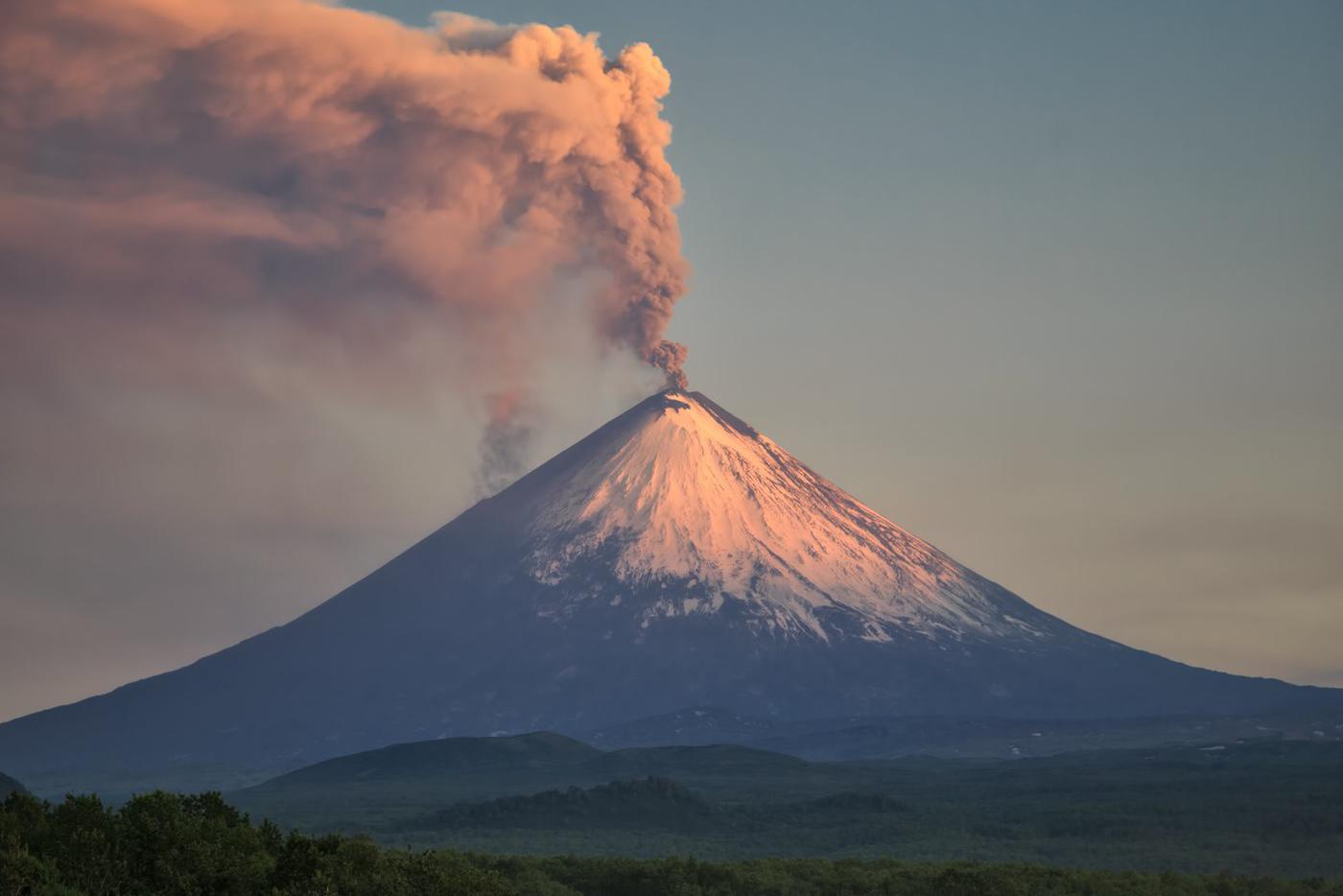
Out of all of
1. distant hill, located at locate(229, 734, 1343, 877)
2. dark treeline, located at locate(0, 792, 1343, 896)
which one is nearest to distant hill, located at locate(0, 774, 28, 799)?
distant hill, located at locate(229, 734, 1343, 877)

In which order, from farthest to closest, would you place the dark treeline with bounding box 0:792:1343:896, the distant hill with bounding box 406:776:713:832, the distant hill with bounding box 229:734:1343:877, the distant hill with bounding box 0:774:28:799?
the distant hill with bounding box 0:774:28:799 → the distant hill with bounding box 406:776:713:832 → the distant hill with bounding box 229:734:1343:877 → the dark treeline with bounding box 0:792:1343:896

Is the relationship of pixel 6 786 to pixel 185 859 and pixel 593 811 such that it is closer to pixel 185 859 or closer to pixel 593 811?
pixel 593 811

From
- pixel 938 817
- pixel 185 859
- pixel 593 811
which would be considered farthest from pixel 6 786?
pixel 185 859

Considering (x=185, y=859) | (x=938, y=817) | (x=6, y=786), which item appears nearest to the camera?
(x=185, y=859)

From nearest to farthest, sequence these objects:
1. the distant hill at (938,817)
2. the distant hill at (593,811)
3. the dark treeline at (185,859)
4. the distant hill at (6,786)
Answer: the dark treeline at (185,859) < the distant hill at (938,817) < the distant hill at (593,811) < the distant hill at (6,786)

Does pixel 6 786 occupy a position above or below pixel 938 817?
above

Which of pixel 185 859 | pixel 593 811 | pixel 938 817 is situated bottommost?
pixel 185 859

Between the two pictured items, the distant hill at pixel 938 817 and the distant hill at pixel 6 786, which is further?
the distant hill at pixel 6 786

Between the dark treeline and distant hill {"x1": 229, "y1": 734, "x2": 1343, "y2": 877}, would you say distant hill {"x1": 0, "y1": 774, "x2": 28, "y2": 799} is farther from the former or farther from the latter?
the dark treeline

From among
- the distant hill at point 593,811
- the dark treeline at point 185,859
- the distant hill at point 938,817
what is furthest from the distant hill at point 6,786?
the dark treeline at point 185,859

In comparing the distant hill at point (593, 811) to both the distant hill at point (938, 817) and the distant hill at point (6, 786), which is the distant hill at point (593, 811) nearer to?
the distant hill at point (938, 817)

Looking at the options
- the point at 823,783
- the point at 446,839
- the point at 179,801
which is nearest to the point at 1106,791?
the point at 823,783

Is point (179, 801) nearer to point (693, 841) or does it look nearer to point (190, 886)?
point (190, 886)
